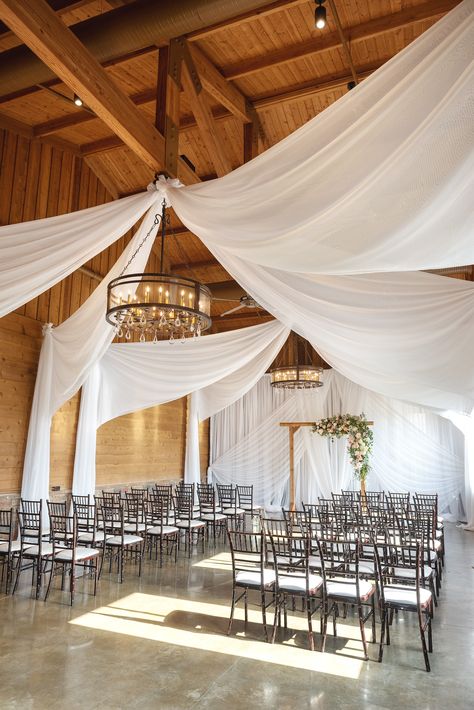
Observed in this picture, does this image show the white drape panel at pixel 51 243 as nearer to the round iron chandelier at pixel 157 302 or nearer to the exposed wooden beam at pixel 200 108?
the round iron chandelier at pixel 157 302

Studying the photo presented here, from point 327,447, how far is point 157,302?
11101mm

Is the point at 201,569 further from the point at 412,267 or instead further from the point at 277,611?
the point at 412,267

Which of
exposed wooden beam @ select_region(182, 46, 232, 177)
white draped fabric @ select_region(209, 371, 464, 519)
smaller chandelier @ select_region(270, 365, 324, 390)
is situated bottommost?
white draped fabric @ select_region(209, 371, 464, 519)

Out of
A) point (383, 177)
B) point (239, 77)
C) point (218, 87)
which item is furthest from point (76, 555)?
point (239, 77)

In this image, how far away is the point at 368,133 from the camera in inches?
116

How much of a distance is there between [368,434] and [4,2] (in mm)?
10087

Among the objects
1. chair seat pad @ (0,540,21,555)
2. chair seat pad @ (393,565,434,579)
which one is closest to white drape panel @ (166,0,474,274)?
chair seat pad @ (393,565,434,579)

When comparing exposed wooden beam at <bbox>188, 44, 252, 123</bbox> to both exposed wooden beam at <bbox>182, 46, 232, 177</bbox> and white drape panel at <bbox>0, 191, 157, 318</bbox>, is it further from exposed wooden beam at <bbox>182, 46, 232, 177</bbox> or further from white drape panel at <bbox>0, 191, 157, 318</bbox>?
white drape panel at <bbox>0, 191, 157, 318</bbox>

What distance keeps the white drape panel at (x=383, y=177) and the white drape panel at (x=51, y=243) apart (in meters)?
→ 1.38

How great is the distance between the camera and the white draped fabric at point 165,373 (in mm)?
7742

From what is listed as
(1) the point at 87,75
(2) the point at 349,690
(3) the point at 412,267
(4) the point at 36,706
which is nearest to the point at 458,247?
(3) the point at 412,267

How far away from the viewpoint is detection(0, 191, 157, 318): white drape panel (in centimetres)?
426

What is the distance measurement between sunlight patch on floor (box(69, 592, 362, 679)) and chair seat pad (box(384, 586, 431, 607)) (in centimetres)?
58

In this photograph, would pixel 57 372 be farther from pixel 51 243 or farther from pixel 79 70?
pixel 79 70
